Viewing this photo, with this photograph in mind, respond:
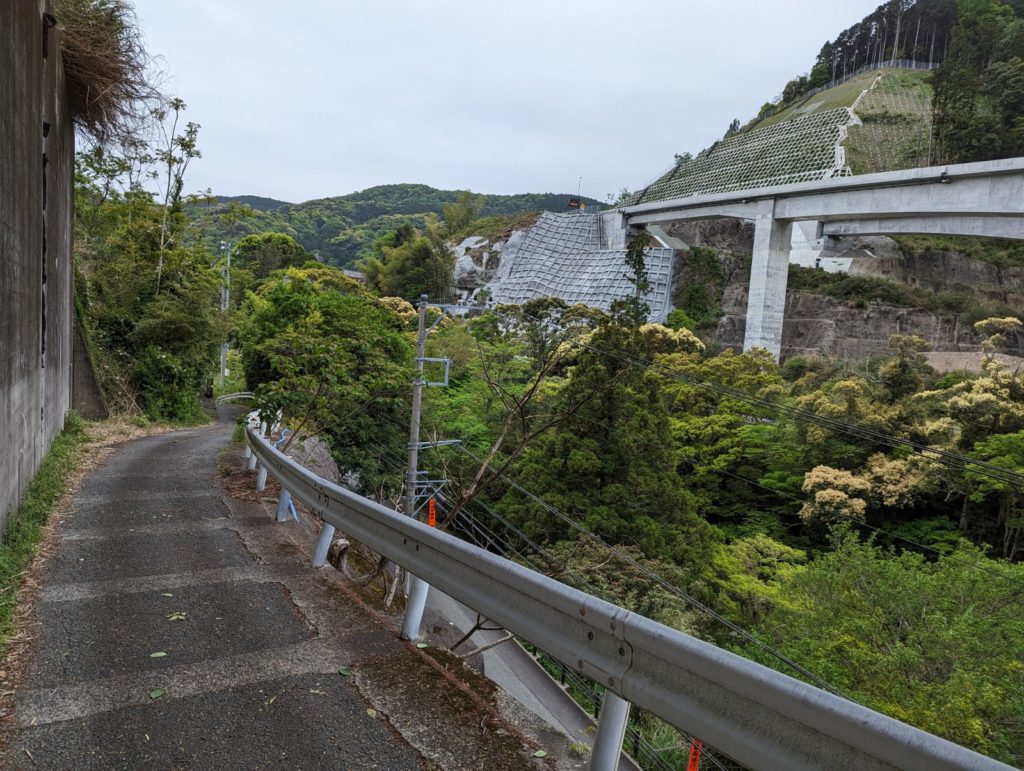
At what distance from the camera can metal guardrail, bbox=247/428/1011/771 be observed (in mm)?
1555

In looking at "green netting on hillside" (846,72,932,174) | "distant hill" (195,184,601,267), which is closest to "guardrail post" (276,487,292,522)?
"green netting on hillside" (846,72,932,174)

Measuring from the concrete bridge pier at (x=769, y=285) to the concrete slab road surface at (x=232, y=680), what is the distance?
38196 millimetres

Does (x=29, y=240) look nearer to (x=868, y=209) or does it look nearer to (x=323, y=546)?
(x=323, y=546)

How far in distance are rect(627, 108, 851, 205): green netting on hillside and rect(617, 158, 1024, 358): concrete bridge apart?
4.11 m

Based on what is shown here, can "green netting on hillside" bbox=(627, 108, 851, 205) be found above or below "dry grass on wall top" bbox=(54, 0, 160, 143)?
above

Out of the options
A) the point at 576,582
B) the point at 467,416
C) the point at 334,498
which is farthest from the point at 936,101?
the point at 334,498

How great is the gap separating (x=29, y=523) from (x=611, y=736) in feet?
18.4

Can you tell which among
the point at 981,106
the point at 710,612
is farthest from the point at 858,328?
the point at 710,612

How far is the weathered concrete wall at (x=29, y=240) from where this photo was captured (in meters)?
5.66

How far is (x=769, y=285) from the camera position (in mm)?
39469

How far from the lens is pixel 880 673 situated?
10750 mm

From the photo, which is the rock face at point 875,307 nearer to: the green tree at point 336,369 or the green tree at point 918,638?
the green tree at point 336,369

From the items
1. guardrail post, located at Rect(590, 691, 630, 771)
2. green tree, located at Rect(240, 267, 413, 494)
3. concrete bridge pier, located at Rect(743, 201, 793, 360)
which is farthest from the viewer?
concrete bridge pier, located at Rect(743, 201, 793, 360)

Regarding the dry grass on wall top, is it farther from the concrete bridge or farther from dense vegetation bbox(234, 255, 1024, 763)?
the concrete bridge
